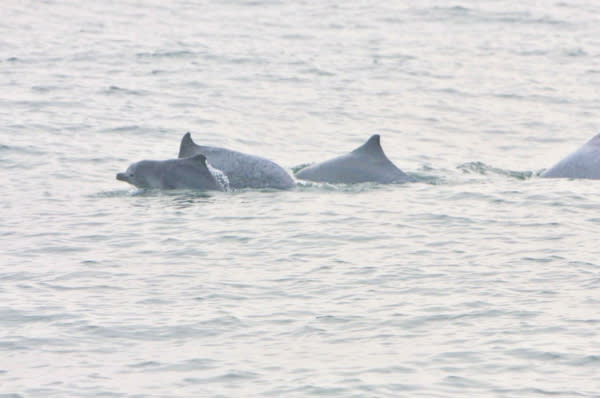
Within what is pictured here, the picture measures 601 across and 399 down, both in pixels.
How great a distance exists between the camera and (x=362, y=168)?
675 inches

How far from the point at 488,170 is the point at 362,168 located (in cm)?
274

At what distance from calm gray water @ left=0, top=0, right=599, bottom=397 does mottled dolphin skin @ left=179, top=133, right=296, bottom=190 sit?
36 cm

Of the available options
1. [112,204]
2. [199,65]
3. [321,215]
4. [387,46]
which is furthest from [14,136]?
[387,46]

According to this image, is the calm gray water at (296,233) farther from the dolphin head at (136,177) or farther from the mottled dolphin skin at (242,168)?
the mottled dolphin skin at (242,168)

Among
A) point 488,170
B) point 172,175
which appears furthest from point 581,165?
point 172,175

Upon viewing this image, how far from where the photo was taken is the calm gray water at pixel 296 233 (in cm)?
1016

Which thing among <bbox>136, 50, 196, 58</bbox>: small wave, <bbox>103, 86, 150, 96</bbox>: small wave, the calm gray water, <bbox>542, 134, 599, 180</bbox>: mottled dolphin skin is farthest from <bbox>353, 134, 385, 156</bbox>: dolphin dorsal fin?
<bbox>136, 50, 196, 58</bbox>: small wave

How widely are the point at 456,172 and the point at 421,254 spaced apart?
5.31 metres

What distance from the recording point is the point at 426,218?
50.2ft

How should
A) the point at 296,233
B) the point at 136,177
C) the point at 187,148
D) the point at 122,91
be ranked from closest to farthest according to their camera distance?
the point at 296,233
the point at 136,177
the point at 187,148
the point at 122,91

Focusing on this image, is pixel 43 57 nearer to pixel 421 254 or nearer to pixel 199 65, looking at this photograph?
pixel 199 65

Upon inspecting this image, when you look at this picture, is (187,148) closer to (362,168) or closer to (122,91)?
(362,168)

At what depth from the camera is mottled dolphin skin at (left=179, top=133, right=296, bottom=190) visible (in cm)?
1677

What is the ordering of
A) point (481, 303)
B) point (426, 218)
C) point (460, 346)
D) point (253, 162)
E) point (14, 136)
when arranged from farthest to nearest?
point (14, 136) → point (253, 162) → point (426, 218) → point (481, 303) → point (460, 346)
